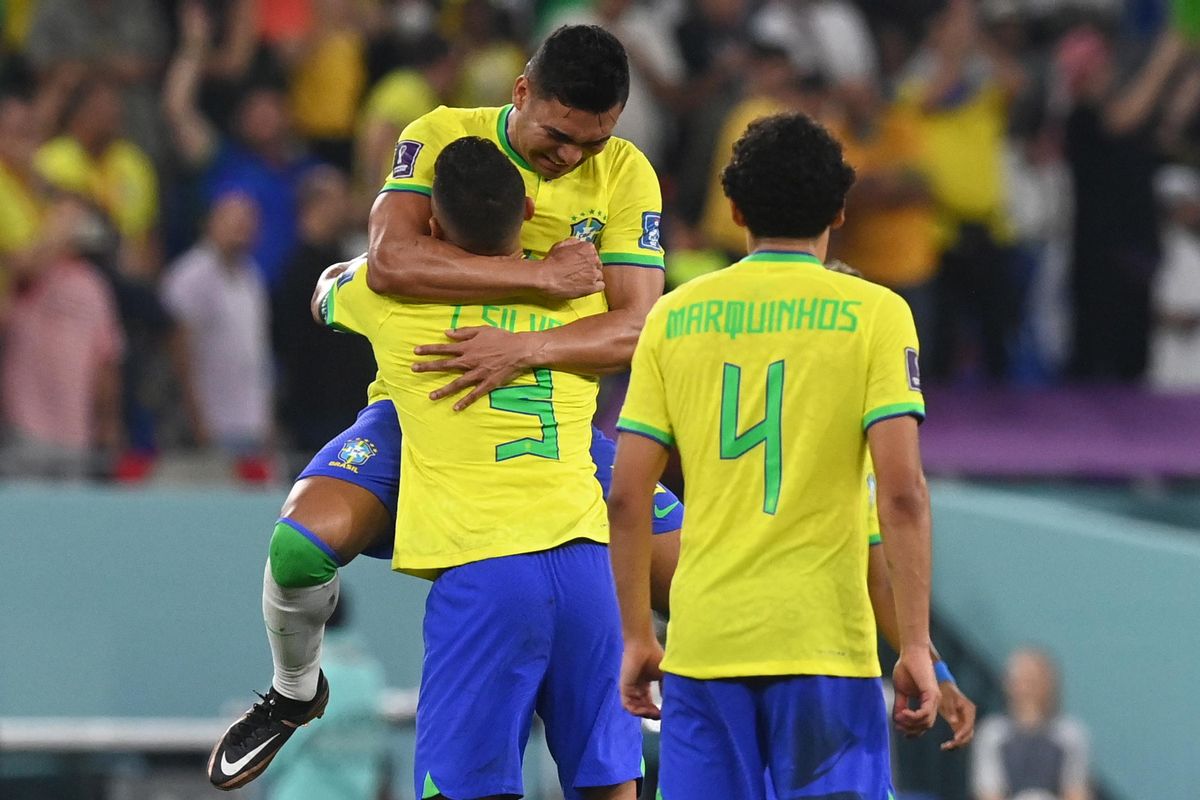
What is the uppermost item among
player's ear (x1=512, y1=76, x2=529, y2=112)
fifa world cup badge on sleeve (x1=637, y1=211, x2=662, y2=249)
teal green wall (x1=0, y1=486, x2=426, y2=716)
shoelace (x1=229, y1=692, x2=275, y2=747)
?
player's ear (x1=512, y1=76, x2=529, y2=112)

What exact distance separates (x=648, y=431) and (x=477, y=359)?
67 cm

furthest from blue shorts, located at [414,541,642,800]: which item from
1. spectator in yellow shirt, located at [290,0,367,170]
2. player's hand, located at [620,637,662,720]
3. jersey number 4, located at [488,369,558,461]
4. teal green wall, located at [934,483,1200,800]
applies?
spectator in yellow shirt, located at [290,0,367,170]

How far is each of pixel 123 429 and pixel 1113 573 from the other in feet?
16.8

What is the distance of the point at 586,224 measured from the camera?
532 cm

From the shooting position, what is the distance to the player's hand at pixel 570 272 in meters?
5.11

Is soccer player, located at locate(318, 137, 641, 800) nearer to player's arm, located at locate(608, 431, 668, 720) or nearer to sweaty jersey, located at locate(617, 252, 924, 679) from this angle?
player's arm, located at locate(608, 431, 668, 720)

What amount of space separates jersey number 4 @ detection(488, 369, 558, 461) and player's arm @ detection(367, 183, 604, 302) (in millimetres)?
223

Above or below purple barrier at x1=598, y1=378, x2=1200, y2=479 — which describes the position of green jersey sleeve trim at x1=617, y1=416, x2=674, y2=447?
above

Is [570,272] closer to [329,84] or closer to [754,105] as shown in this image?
[754,105]

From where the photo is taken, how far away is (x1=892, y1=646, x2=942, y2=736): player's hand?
14.5 feet

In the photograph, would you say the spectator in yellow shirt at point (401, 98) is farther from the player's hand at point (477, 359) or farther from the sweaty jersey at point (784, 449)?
the sweaty jersey at point (784, 449)

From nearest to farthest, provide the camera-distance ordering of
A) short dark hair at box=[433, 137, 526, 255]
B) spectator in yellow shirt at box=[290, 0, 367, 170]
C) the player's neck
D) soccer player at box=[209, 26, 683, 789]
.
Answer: the player's neck < short dark hair at box=[433, 137, 526, 255] < soccer player at box=[209, 26, 683, 789] < spectator in yellow shirt at box=[290, 0, 367, 170]

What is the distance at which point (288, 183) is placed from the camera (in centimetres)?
1155

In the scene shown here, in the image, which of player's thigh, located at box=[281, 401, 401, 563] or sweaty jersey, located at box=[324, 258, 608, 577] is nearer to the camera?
sweaty jersey, located at box=[324, 258, 608, 577]
